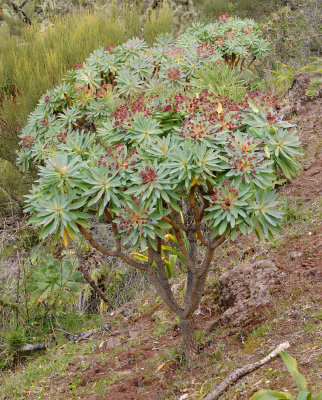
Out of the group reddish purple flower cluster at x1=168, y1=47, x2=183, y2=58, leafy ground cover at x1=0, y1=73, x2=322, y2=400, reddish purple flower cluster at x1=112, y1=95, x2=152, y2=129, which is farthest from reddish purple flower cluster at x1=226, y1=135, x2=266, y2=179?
reddish purple flower cluster at x1=168, y1=47, x2=183, y2=58

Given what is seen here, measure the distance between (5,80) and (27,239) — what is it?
7.77 feet

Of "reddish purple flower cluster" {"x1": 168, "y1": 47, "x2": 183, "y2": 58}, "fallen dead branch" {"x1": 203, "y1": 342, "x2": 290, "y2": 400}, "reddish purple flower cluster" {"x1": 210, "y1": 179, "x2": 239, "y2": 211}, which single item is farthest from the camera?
"reddish purple flower cluster" {"x1": 168, "y1": 47, "x2": 183, "y2": 58}

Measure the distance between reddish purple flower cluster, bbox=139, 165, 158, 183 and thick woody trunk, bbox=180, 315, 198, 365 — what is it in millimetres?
1418

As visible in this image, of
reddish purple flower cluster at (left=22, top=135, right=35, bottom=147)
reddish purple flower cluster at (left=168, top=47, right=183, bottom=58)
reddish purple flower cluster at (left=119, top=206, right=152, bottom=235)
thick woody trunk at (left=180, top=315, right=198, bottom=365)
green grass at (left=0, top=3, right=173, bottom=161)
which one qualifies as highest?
reddish purple flower cluster at (left=168, top=47, right=183, bottom=58)

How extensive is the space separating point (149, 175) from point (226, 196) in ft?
1.39

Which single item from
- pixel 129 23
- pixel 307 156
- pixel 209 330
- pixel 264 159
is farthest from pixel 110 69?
pixel 129 23

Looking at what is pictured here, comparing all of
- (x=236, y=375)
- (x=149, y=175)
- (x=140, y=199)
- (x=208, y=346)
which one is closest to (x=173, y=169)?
(x=149, y=175)

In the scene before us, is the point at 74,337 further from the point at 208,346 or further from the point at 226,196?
the point at 226,196

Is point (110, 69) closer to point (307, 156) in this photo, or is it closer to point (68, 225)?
point (68, 225)

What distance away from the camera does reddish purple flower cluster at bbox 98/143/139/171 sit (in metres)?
3.02

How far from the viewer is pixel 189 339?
3.92 metres

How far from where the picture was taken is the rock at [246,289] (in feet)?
13.6

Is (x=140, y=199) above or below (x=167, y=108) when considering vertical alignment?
below

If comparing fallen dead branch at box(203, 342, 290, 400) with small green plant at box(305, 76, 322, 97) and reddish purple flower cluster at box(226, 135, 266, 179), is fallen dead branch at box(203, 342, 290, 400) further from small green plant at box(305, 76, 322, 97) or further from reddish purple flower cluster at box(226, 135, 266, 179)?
small green plant at box(305, 76, 322, 97)
